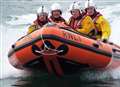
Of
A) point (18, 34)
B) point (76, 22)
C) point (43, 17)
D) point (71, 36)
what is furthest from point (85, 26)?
point (18, 34)

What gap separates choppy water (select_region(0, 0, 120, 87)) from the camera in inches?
273

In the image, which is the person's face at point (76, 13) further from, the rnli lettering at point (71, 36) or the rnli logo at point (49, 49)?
the rnli logo at point (49, 49)

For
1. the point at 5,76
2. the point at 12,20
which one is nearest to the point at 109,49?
the point at 5,76

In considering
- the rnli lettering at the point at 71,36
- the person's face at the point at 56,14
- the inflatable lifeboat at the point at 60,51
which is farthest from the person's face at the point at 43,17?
the rnli lettering at the point at 71,36

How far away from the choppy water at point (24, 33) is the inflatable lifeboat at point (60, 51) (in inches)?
7.4

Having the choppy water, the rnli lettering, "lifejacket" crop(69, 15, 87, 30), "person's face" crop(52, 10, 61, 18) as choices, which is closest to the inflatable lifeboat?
the rnli lettering

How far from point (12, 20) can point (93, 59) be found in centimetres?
655

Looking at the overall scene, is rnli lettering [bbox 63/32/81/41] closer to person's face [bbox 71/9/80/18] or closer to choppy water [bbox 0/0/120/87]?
choppy water [bbox 0/0/120/87]

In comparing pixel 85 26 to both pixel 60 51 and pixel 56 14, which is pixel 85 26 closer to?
pixel 56 14

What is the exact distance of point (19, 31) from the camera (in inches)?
462

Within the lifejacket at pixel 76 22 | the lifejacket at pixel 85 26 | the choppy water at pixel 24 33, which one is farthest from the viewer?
the lifejacket at pixel 76 22

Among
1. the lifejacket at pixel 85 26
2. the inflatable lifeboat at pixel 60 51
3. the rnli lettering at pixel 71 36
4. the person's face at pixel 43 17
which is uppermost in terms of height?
the person's face at pixel 43 17

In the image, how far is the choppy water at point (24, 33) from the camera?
6.94 metres

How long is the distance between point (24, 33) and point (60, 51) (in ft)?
16.5
